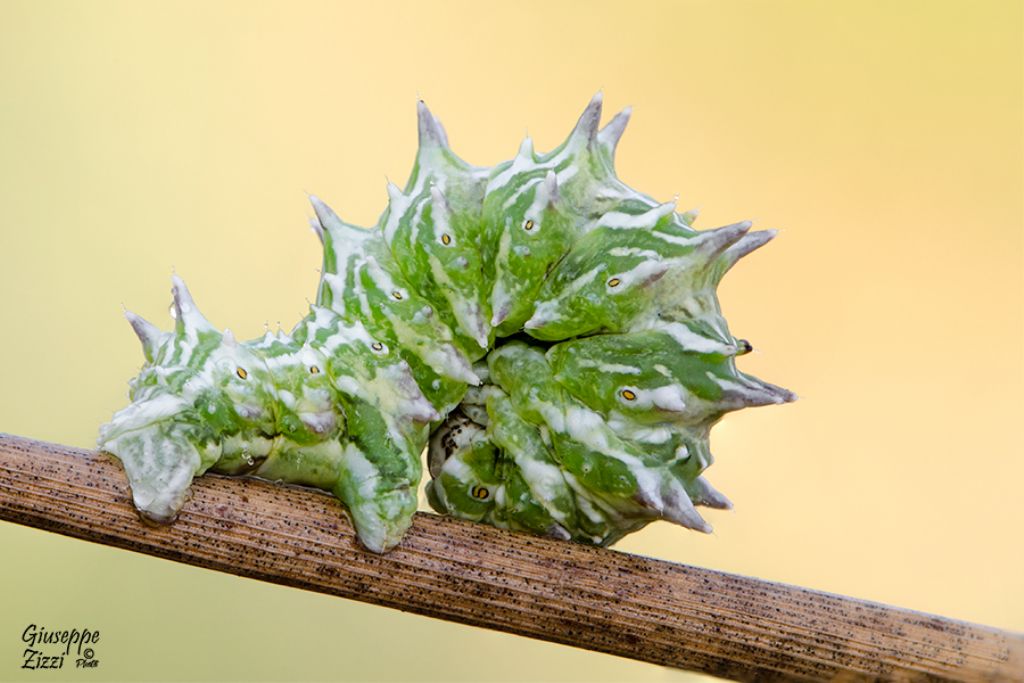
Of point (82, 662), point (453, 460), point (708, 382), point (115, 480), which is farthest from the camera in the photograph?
point (82, 662)

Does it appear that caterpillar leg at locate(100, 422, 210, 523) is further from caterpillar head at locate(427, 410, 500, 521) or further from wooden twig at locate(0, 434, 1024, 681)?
caterpillar head at locate(427, 410, 500, 521)

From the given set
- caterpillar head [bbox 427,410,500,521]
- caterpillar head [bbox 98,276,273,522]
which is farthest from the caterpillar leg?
caterpillar head [bbox 427,410,500,521]

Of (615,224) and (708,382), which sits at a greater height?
(615,224)

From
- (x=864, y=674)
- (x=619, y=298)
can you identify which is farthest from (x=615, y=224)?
(x=864, y=674)

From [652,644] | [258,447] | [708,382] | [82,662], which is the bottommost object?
[82,662]

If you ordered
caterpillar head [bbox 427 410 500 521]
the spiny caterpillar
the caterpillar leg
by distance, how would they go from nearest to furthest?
the caterpillar leg
the spiny caterpillar
caterpillar head [bbox 427 410 500 521]

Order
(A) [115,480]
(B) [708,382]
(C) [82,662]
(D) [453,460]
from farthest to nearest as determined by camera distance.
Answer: (C) [82,662] → (D) [453,460] → (B) [708,382] → (A) [115,480]

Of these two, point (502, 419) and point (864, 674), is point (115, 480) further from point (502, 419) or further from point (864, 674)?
point (864, 674)

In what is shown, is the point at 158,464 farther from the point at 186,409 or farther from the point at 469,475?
the point at 469,475

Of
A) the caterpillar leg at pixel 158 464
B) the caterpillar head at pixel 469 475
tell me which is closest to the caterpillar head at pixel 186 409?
the caterpillar leg at pixel 158 464
